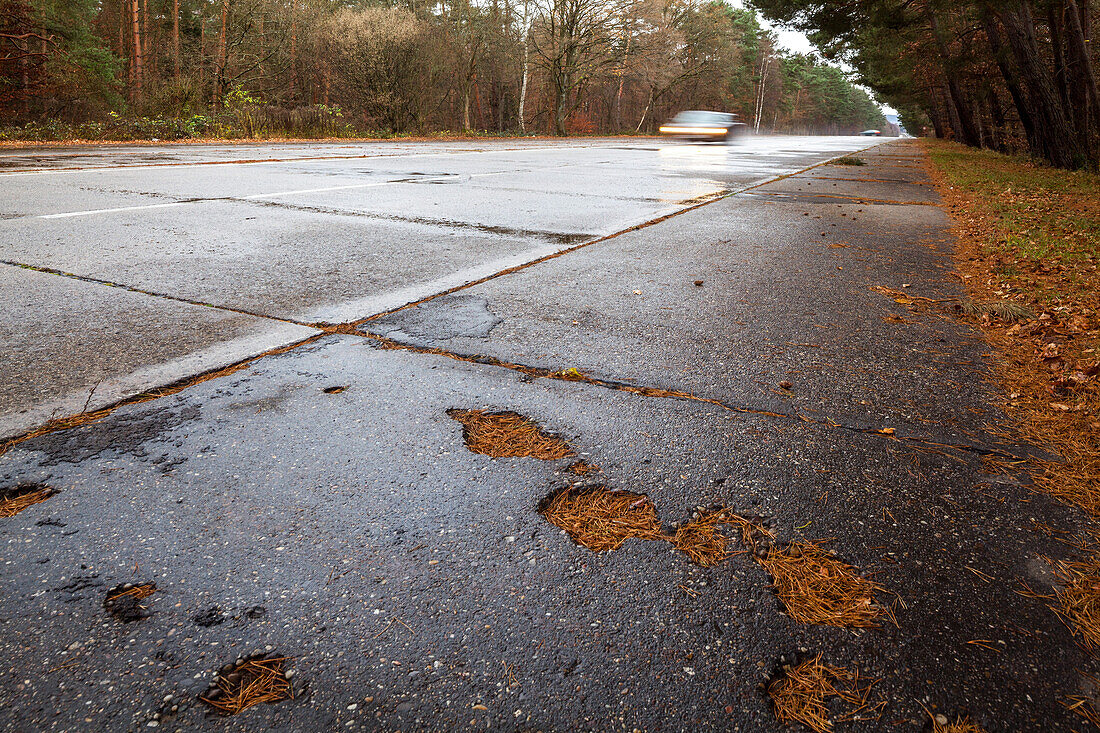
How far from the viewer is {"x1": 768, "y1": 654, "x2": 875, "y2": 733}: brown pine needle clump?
1.22m

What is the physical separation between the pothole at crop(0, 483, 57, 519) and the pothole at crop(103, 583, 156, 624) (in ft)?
1.69

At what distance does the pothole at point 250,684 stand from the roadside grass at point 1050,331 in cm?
167

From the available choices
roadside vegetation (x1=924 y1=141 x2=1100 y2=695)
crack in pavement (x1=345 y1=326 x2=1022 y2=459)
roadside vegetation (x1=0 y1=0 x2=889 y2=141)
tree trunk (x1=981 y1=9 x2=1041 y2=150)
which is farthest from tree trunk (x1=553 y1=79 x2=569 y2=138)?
crack in pavement (x1=345 y1=326 x2=1022 y2=459)

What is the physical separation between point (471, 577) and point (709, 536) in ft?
2.08

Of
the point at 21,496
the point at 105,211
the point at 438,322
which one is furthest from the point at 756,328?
the point at 105,211

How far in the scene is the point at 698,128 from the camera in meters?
32.5

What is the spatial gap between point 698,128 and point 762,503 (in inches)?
1329

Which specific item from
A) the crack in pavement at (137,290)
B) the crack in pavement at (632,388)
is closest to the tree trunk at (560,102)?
the crack in pavement at (137,290)

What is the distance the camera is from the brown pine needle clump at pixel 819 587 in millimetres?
1462

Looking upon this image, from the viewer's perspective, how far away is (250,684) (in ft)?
4.11

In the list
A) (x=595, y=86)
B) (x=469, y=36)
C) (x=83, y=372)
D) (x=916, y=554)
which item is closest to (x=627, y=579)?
(x=916, y=554)

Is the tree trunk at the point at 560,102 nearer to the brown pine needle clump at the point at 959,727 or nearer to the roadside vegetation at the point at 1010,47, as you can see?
the roadside vegetation at the point at 1010,47

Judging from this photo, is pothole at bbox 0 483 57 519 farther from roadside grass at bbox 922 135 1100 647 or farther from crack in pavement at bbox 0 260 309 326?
roadside grass at bbox 922 135 1100 647

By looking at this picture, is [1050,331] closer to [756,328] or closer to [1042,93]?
[756,328]
